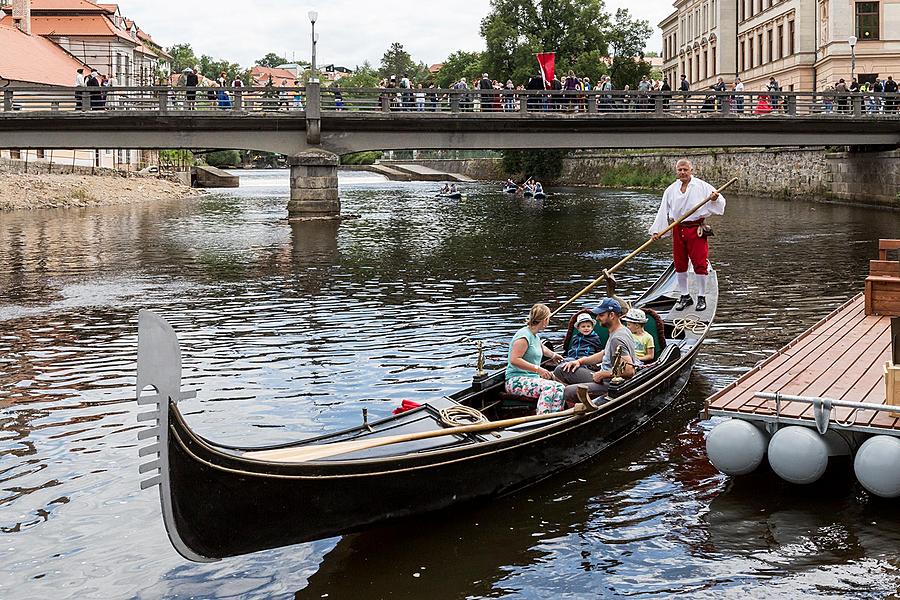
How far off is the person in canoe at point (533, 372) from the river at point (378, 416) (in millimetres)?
669

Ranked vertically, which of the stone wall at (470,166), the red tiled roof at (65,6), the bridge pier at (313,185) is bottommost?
the bridge pier at (313,185)

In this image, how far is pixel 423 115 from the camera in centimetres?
3859

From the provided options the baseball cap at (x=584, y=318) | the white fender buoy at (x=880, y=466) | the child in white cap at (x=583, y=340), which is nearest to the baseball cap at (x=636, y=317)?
the child in white cap at (x=583, y=340)

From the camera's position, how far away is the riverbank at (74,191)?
4800cm

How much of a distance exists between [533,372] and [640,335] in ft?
7.29

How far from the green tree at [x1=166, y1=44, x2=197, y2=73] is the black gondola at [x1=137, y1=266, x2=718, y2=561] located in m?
150

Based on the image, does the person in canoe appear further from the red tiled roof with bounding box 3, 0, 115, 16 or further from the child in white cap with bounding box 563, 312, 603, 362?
the red tiled roof with bounding box 3, 0, 115, 16

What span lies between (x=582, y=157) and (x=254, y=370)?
72808mm

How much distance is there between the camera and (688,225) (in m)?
14.7

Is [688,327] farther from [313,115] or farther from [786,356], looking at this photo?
[313,115]

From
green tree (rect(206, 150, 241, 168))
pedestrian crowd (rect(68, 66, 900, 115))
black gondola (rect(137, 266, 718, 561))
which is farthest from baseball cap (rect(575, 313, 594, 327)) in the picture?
green tree (rect(206, 150, 241, 168))

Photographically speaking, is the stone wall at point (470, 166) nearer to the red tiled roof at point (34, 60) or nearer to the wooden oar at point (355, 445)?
the red tiled roof at point (34, 60)

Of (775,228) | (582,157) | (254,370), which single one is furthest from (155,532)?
(582,157)

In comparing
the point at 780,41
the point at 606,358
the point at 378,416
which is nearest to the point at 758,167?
the point at 780,41
